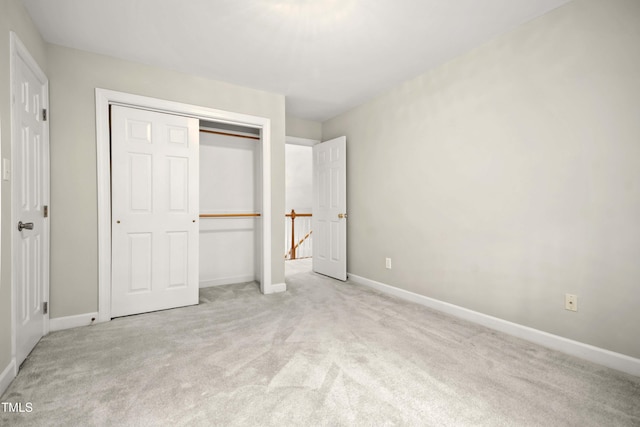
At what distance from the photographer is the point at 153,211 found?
2914mm

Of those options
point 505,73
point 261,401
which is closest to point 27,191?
point 261,401

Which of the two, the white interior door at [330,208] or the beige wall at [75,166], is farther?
the white interior door at [330,208]

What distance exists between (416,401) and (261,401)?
0.81 metres

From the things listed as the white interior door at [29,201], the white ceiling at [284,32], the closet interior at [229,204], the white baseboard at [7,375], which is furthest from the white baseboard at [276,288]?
the white ceiling at [284,32]

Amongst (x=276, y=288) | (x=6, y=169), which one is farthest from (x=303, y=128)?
(x=6, y=169)

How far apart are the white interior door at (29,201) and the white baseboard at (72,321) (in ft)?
0.25

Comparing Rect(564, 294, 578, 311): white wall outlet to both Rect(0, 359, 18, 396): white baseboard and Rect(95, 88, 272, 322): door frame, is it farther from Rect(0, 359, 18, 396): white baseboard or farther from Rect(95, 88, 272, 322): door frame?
Rect(95, 88, 272, 322): door frame

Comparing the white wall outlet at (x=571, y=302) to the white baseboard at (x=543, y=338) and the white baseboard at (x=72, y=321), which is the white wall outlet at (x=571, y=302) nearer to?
the white baseboard at (x=543, y=338)

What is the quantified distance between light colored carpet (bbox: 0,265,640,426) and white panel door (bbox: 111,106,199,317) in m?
0.37

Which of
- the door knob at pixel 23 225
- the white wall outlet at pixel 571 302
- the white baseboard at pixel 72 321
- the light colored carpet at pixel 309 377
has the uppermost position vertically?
the door knob at pixel 23 225

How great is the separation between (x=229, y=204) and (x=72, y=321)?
6.65 ft

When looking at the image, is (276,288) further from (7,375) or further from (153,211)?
(7,375)

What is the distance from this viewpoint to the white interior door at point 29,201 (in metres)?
1.83

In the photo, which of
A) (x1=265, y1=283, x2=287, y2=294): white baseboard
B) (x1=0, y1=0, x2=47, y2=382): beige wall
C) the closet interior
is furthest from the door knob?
(x1=265, y1=283, x2=287, y2=294): white baseboard
